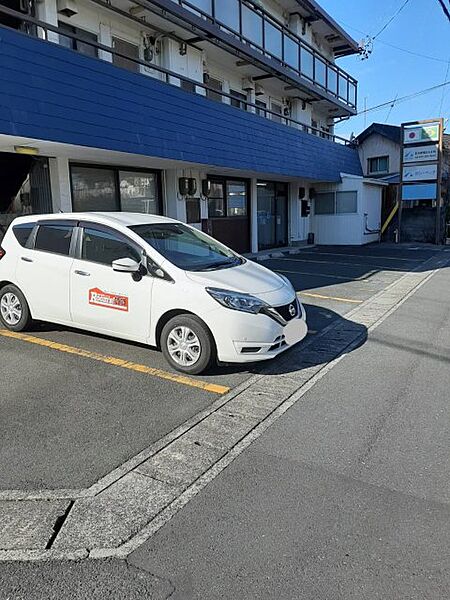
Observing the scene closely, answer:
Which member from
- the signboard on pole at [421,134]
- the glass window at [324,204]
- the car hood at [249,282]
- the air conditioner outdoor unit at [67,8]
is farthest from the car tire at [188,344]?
the signboard on pole at [421,134]

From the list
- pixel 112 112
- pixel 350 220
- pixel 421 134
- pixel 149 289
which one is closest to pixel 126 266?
pixel 149 289

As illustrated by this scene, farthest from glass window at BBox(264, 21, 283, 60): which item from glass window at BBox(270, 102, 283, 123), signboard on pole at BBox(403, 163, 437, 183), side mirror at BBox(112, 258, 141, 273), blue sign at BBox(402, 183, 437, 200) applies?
side mirror at BBox(112, 258, 141, 273)

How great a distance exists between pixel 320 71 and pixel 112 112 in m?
12.6

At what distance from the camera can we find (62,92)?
736 centimetres

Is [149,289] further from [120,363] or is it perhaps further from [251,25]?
[251,25]

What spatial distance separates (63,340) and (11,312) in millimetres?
866

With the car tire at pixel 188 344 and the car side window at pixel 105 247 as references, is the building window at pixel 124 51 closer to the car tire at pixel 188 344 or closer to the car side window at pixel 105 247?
the car side window at pixel 105 247

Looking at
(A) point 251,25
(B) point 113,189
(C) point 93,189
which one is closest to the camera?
(C) point 93,189

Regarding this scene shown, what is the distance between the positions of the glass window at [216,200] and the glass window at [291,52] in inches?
192

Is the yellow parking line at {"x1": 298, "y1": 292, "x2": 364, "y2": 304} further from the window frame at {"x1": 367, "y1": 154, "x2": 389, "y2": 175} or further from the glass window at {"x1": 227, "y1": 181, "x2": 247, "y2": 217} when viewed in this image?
the window frame at {"x1": 367, "y1": 154, "x2": 389, "y2": 175}

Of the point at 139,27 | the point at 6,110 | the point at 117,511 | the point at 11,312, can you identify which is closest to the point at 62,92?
the point at 6,110

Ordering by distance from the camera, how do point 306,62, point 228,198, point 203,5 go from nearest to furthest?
point 203,5
point 228,198
point 306,62

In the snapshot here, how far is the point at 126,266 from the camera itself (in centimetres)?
488

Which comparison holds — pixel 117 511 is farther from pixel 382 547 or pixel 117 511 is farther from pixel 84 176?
pixel 84 176
